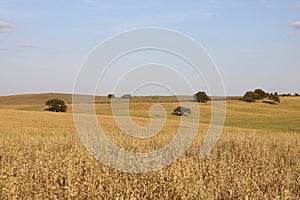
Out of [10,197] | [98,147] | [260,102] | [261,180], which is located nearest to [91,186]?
[10,197]

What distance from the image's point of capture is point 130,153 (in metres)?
9.43

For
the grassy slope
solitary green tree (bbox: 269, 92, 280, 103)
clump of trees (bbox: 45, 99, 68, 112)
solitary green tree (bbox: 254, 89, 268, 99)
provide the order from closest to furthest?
1. the grassy slope
2. clump of trees (bbox: 45, 99, 68, 112)
3. solitary green tree (bbox: 269, 92, 280, 103)
4. solitary green tree (bbox: 254, 89, 268, 99)

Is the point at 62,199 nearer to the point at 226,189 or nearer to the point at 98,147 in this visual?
the point at 226,189

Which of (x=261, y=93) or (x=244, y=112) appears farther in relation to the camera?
(x=261, y=93)

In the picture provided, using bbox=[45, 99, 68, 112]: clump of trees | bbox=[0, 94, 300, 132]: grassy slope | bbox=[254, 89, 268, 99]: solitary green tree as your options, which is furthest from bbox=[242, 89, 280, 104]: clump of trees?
bbox=[45, 99, 68, 112]: clump of trees

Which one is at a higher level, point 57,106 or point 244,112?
point 57,106

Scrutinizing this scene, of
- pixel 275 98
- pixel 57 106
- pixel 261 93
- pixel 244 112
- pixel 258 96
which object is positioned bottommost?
pixel 244 112

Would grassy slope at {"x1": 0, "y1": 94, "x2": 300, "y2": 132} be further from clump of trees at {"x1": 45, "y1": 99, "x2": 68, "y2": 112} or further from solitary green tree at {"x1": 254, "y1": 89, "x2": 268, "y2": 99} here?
solitary green tree at {"x1": 254, "y1": 89, "x2": 268, "y2": 99}

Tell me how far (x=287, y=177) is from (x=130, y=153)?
4014 millimetres

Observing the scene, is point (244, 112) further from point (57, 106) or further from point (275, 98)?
point (57, 106)

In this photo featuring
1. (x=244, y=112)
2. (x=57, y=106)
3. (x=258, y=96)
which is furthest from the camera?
(x=258, y=96)

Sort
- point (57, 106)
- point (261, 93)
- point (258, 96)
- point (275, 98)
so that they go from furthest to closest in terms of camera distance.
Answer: point (261, 93) < point (258, 96) < point (275, 98) < point (57, 106)

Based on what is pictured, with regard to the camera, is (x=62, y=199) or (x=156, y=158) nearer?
(x=62, y=199)

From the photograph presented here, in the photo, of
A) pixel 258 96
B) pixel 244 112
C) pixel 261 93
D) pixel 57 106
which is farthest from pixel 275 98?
pixel 57 106
